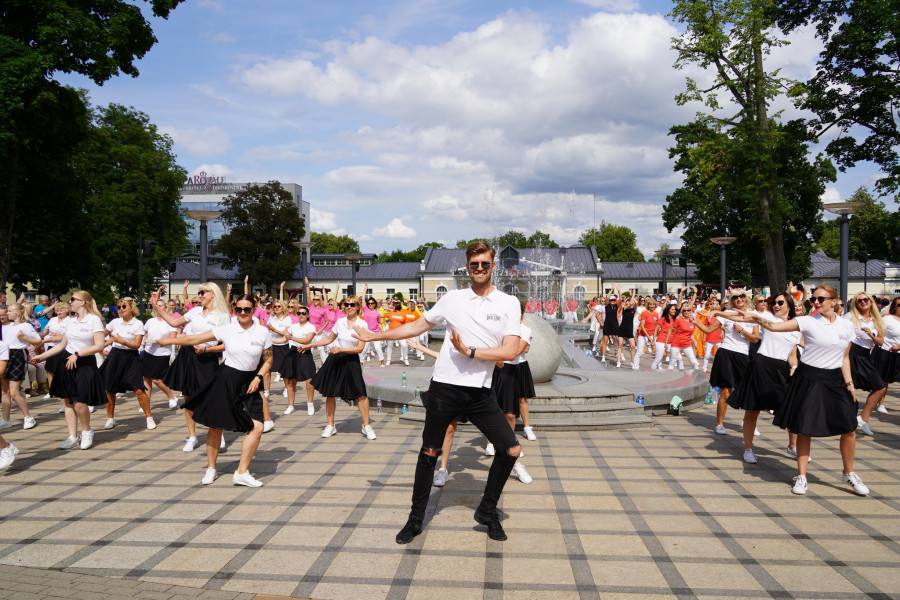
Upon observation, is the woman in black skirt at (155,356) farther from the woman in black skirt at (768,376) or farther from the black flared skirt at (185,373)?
the woman in black skirt at (768,376)

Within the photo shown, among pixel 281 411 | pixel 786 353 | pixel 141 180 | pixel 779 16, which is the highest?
pixel 779 16

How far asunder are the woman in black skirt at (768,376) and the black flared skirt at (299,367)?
6477mm

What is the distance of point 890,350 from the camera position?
916 cm

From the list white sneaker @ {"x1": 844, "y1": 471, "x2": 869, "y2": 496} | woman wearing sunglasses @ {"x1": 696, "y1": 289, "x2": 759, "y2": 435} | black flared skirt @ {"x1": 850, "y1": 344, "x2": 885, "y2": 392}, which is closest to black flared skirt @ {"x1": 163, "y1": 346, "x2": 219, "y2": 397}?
woman wearing sunglasses @ {"x1": 696, "y1": 289, "x2": 759, "y2": 435}

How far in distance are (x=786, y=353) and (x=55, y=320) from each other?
32.9ft

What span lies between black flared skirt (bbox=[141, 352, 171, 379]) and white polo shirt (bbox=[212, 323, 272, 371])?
13.8 ft

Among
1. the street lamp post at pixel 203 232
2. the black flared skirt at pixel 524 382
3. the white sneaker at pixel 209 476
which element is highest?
the street lamp post at pixel 203 232

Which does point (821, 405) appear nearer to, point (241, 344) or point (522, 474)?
point (522, 474)

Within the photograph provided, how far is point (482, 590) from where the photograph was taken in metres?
3.91

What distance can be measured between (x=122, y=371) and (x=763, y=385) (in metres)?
8.31

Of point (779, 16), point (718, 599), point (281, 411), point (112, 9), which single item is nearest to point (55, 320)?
point (281, 411)

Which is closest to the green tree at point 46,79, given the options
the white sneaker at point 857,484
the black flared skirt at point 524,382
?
the black flared skirt at point 524,382

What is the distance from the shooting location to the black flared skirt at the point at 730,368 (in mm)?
8203

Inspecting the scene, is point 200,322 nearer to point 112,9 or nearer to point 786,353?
point 786,353
